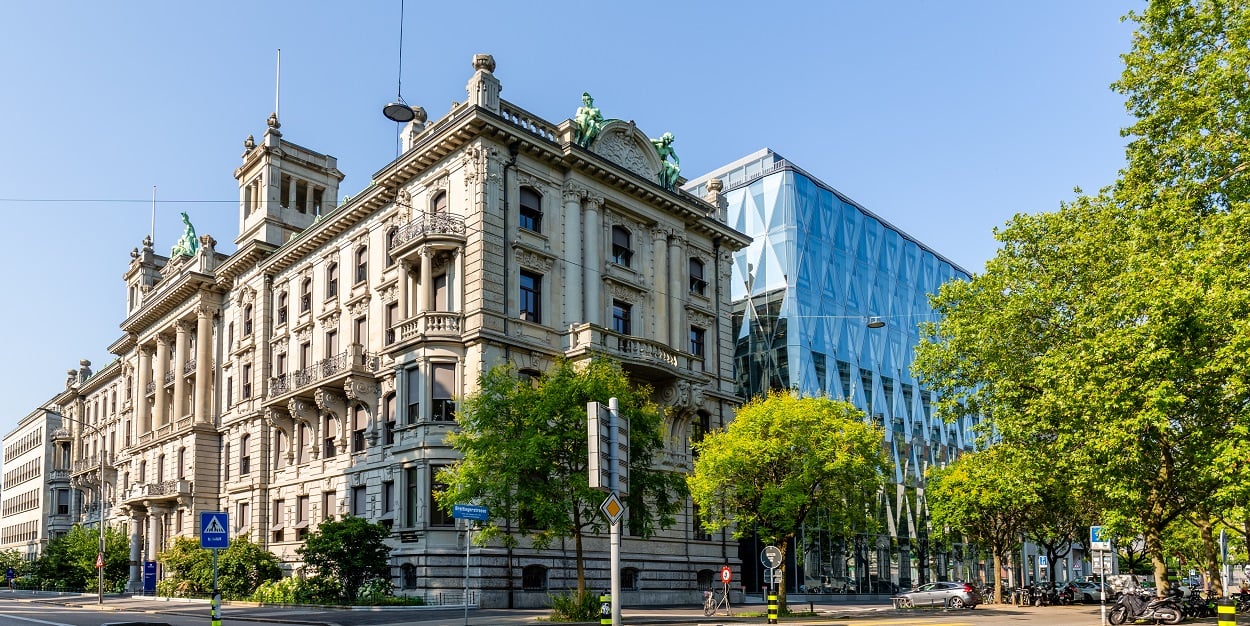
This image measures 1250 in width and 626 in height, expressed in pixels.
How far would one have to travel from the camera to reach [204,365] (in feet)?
205

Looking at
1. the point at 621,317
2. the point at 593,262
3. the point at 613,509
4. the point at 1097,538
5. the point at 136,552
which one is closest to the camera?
the point at 613,509

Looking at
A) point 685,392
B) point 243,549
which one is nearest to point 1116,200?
point 685,392

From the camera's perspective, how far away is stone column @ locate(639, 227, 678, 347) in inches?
1933

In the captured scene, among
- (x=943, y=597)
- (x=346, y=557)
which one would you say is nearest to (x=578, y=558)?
(x=346, y=557)

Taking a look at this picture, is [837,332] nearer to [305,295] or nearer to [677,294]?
[677,294]

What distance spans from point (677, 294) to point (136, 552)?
39.6 metres

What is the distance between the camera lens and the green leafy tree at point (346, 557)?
1560 inches

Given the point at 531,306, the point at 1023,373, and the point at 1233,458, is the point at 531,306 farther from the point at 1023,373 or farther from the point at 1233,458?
the point at 1233,458

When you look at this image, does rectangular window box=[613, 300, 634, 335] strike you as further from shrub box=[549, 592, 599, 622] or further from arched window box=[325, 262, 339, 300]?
shrub box=[549, 592, 599, 622]

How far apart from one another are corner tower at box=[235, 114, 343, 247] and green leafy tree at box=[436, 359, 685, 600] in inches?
1143

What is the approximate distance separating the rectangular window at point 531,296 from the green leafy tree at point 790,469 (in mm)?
9912

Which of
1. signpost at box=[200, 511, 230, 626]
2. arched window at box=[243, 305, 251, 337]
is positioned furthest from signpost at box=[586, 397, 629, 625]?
arched window at box=[243, 305, 251, 337]

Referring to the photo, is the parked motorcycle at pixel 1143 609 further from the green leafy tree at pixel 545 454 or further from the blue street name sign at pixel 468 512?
the blue street name sign at pixel 468 512

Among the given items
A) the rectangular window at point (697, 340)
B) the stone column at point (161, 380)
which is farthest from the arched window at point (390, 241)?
the stone column at point (161, 380)
